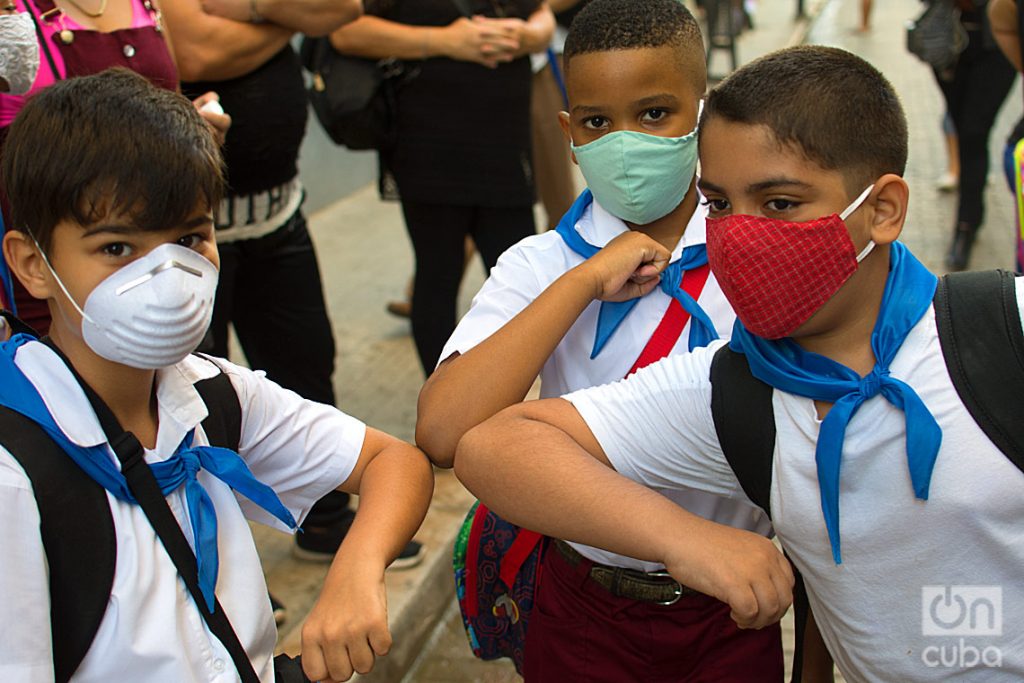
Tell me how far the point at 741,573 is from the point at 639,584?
24.9 inches

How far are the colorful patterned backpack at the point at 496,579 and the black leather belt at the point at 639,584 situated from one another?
0.21 meters

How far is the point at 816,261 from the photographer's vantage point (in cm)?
164

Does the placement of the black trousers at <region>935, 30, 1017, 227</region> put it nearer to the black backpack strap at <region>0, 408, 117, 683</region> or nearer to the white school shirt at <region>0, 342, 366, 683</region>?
the white school shirt at <region>0, 342, 366, 683</region>

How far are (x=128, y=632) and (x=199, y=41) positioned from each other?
1.92 meters

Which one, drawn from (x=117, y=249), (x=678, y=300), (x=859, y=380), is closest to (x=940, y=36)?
(x=678, y=300)

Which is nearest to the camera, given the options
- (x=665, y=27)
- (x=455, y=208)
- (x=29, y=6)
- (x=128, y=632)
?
(x=128, y=632)

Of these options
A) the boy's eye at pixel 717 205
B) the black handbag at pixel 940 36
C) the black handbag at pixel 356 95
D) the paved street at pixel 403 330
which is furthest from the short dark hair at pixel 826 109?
the black handbag at pixel 940 36

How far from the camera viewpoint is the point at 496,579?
2.38 metres

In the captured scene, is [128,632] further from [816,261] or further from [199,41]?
[199,41]

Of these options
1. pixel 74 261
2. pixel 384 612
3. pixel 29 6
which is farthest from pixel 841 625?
pixel 29 6

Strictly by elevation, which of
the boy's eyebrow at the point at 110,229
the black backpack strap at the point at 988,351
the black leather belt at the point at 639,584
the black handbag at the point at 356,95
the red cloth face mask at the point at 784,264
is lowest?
the black leather belt at the point at 639,584

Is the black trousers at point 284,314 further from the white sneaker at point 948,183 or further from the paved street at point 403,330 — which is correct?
the white sneaker at point 948,183

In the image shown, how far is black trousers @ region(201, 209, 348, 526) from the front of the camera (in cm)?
335

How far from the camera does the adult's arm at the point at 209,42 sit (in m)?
2.98
